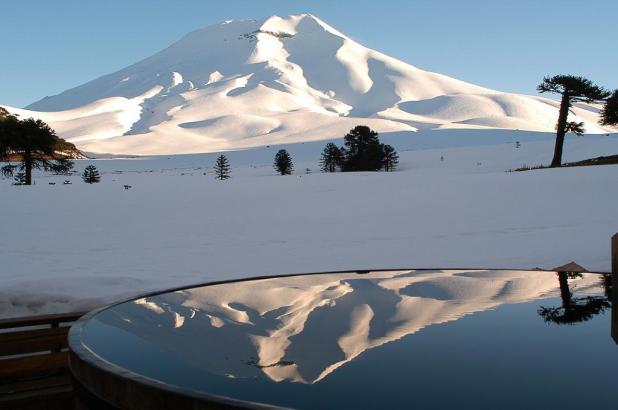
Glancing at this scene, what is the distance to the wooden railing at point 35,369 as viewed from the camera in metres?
3.46

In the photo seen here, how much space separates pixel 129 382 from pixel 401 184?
2460cm

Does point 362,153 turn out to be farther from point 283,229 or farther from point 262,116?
point 262,116

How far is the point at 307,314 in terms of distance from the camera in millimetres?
3459

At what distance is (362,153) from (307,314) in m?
44.8

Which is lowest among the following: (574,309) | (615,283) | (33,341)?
(33,341)

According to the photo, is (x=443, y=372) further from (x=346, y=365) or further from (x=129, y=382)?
(x=129, y=382)

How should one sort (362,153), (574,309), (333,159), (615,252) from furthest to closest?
(333,159), (362,153), (574,309), (615,252)

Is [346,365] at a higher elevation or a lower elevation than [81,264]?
higher

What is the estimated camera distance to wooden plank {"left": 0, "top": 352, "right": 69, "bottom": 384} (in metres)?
3.76

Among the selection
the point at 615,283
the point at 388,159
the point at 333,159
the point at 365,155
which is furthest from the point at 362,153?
the point at 615,283

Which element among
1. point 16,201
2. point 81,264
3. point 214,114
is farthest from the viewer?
point 214,114

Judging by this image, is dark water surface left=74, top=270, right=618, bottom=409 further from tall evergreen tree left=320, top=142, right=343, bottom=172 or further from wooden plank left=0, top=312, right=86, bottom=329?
tall evergreen tree left=320, top=142, right=343, bottom=172

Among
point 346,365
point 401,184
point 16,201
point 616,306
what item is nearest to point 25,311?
point 346,365

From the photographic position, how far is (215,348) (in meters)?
2.74
